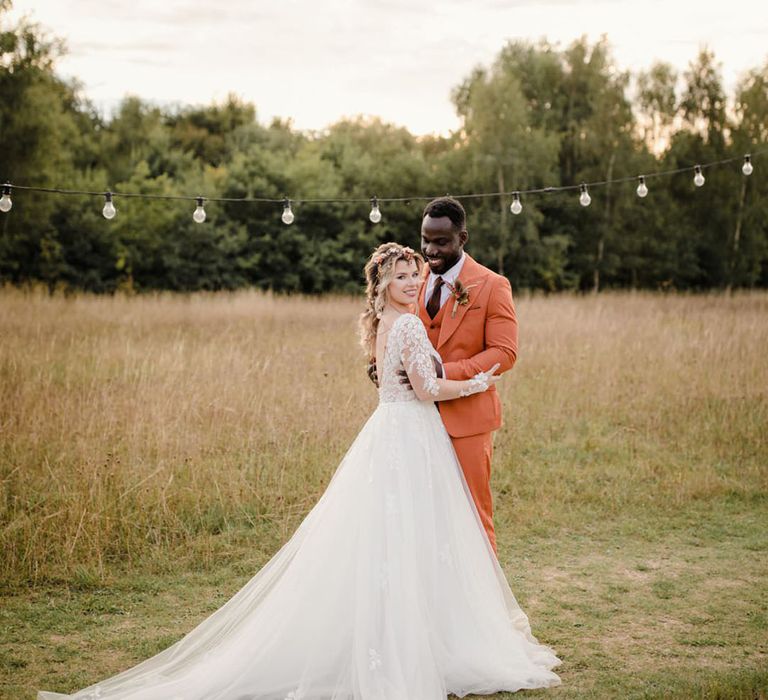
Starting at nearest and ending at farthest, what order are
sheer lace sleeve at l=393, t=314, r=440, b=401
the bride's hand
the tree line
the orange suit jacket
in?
sheer lace sleeve at l=393, t=314, r=440, b=401 → the bride's hand → the orange suit jacket → the tree line

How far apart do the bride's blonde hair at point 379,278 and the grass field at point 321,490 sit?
1.82 m

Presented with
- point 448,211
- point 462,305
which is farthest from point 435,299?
point 448,211

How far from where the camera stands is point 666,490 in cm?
684

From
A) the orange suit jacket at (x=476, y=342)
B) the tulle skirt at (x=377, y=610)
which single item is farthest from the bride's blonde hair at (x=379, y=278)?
→ the tulle skirt at (x=377, y=610)

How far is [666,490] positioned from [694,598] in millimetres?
2090

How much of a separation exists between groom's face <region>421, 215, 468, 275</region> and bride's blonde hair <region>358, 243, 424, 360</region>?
90 mm

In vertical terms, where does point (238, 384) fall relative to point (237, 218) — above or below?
below

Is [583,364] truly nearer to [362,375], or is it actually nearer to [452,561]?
[362,375]

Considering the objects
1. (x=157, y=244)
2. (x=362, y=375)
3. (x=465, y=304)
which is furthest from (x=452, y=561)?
(x=157, y=244)

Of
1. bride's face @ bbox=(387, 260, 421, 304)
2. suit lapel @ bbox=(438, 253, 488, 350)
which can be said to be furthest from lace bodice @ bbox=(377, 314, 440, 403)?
suit lapel @ bbox=(438, 253, 488, 350)

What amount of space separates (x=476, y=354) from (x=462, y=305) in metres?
0.26

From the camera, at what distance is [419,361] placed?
143 inches

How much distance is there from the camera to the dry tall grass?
18.6 feet

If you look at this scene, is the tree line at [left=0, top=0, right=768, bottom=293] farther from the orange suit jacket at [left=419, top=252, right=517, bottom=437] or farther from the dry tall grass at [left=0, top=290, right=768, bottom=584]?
the orange suit jacket at [left=419, top=252, right=517, bottom=437]
